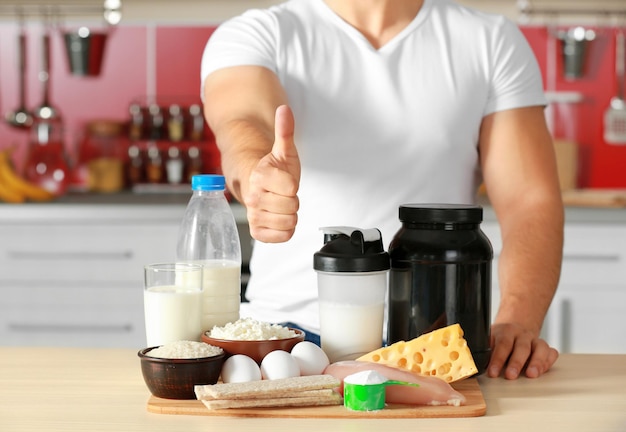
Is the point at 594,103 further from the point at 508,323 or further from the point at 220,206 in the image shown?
the point at 220,206

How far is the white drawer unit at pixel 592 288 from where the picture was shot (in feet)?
9.41

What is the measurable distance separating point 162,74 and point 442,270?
2716 mm

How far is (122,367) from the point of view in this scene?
1263 millimetres

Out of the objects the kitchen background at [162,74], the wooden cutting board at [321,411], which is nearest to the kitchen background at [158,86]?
the kitchen background at [162,74]

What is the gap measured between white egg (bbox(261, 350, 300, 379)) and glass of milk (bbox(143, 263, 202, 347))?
0.12 meters

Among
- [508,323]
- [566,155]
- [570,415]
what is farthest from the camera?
[566,155]

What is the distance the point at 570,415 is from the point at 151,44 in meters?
2.93

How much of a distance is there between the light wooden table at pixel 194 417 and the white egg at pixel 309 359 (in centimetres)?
10

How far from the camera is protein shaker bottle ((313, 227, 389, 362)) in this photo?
44.6 inches

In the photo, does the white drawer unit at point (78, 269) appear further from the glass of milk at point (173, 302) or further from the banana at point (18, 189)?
the glass of milk at point (173, 302)

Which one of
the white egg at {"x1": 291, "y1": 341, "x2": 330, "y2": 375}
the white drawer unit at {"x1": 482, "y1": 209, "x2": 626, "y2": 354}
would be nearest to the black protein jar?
the white egg at {"x1": 291, "y1": 341, "x2": 330, "y2": 375}

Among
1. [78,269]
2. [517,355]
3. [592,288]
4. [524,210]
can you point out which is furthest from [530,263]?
[78,269]

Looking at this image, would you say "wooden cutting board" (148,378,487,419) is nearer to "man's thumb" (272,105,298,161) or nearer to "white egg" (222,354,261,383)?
"white egg" (222,354,261,383)

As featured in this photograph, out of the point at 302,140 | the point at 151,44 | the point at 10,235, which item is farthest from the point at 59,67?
the point at 302,140
